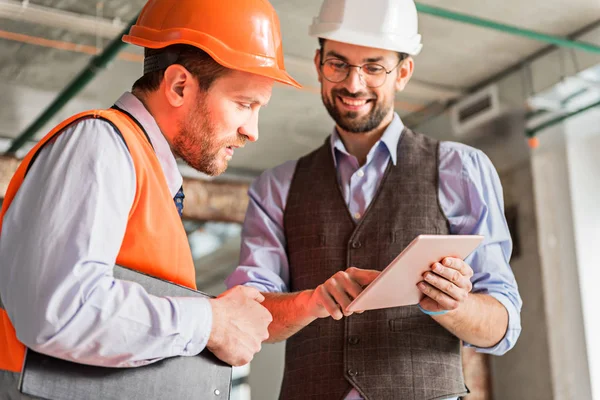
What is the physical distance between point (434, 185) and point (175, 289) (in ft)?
3.48

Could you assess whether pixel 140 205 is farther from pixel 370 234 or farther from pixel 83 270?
pixel 370 234

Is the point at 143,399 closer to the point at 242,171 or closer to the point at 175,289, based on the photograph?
the point at 175,289

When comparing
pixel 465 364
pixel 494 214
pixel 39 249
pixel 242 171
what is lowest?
pixel 465 364

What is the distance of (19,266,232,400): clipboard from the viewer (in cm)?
127

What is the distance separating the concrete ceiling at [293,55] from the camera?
5.11 metres

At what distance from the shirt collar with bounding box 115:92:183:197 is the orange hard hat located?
0.45 feet

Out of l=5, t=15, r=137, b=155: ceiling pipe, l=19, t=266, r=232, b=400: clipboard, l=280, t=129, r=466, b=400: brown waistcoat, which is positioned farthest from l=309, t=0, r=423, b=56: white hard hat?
l=5, t=15, r=137, b=155: ceiling pipe

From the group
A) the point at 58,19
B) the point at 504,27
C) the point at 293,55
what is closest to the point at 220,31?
the point at 504,27

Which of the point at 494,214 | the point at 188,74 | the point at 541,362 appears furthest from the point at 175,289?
the point at 541,362

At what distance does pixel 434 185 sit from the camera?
7.42ft

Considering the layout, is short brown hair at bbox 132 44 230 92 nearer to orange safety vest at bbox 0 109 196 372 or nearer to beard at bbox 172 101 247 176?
beard at bbox 172 101 247 176

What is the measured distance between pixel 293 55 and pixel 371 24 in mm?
3409

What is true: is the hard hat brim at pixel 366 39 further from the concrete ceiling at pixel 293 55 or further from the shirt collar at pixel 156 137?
the concrete ceiling at pixel 293 55

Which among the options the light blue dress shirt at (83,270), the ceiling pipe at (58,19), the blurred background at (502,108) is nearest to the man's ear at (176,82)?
the light blue dress shirt at (83,270)
